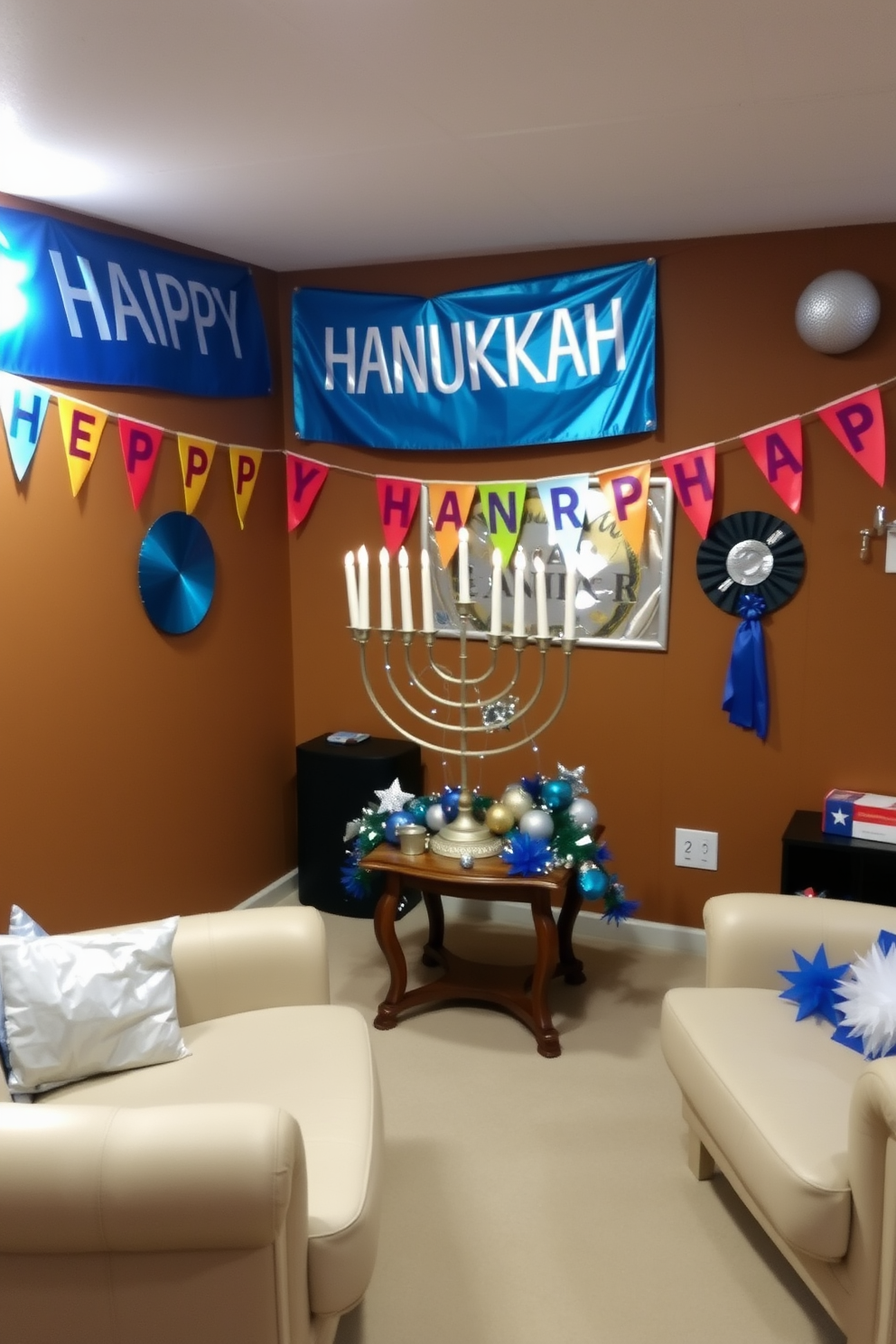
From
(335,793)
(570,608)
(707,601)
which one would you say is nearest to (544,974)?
(570,608)

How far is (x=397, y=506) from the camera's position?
3.51m

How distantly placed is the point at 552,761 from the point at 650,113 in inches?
79.7

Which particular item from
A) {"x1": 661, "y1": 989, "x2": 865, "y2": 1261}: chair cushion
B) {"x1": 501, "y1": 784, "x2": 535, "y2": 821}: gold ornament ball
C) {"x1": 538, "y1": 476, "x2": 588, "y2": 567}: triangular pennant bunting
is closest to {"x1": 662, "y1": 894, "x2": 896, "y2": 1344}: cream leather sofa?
{"x1": 661, "y1": 989, "x2": 865, "y2": 1261}: chair cushion

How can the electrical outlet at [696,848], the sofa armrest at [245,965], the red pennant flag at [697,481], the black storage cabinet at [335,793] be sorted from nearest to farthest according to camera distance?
the sofa armrest at [245,965] → the red pennant flag at [697,481] → the electrical outlet at [696,848] → the black storage cabinet at [335,793]

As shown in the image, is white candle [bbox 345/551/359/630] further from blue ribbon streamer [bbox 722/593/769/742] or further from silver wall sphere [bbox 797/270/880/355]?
silver wall sphere [bbox 797/270/880/355]

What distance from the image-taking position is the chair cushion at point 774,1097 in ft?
5.38

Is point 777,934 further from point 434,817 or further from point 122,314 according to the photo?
point 122,314

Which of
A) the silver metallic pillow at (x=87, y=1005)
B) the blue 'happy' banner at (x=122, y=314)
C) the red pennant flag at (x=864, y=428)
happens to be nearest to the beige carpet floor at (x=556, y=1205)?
the silver metallic pillow at (x=87, y=1005)

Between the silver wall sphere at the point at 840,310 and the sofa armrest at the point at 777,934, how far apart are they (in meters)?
1.53

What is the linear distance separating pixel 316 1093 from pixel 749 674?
188cm

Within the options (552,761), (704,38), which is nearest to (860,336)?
(704,38)

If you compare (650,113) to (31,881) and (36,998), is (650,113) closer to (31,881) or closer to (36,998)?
(36,998)

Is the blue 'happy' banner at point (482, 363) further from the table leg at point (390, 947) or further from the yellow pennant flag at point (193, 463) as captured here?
the table leg at point (390, 947)

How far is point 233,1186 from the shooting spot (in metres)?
1.34
